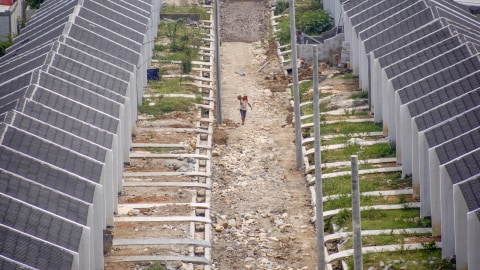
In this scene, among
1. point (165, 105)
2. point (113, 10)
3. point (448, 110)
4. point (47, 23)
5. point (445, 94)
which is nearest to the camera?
point (448, 110)

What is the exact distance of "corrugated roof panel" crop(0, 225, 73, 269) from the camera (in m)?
26.6

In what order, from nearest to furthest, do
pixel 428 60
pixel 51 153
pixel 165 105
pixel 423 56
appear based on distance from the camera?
pixel 51 153, pixel 428 60, pixel 423 56, pixel 165 105

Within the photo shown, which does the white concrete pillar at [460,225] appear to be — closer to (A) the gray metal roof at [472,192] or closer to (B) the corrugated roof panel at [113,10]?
(A) the gray metal roof at [472,192]

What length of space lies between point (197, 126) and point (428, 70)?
7.98m

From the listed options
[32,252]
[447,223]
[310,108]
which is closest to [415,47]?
[310,108]

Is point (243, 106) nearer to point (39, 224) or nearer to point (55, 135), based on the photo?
point (55, 135)

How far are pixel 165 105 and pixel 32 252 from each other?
17.4m

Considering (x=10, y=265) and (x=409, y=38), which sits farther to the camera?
(x=409, y=38)

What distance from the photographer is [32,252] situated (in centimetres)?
2695

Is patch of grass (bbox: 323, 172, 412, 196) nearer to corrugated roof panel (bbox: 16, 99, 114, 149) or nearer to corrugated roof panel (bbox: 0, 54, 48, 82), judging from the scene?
corrugated roof panel (bbox: 16, 99, 114, 149)

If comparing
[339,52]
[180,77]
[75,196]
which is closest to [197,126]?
[180,77]

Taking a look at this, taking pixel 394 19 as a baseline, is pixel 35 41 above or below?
below

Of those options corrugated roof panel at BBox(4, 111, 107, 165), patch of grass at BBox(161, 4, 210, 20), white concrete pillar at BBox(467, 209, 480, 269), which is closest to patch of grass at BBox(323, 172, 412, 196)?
corrugated roof panel at BBox(4, 111, 107, 165)

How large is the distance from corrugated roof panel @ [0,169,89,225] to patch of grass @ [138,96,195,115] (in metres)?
13.9
